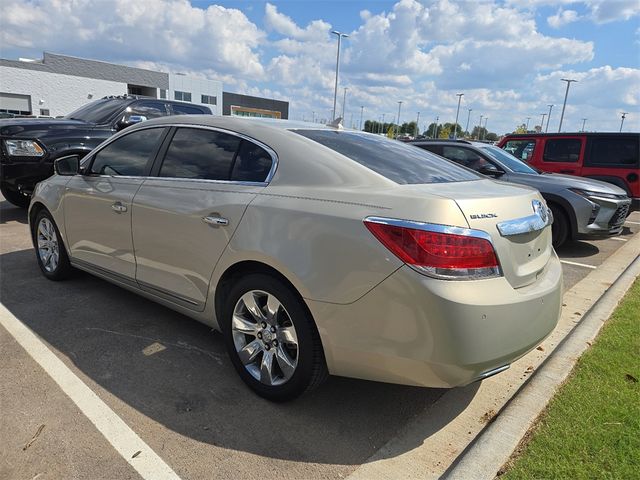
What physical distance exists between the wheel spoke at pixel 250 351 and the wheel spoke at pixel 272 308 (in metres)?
0.21

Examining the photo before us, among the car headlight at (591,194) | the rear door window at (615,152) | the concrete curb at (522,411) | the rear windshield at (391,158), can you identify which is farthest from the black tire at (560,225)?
the rear windshield at (391,158)

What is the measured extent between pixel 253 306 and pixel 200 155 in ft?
3.82

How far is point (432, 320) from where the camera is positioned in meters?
2.08

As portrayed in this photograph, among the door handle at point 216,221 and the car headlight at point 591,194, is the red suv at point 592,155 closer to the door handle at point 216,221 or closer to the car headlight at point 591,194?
the car headlight at point 591,194

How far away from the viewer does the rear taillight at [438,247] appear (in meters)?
2.10

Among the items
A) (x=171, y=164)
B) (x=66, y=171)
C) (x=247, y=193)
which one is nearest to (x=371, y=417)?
(x=247, y=193)

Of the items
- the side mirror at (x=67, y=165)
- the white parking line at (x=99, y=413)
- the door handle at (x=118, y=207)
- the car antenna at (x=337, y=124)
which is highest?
the car antenna at (x=337, y=124)

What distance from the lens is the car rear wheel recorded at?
4441 mm

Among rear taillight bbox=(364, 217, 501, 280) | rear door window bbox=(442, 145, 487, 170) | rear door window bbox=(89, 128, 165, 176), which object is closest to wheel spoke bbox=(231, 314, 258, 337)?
rear taillight bbox=(364, 217, 501, 280)

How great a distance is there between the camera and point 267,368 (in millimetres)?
2713

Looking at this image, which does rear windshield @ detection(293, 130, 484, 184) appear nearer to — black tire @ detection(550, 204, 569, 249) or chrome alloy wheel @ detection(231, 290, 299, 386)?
chrome alloy wheel @ detection(231, 290, 299, 386)

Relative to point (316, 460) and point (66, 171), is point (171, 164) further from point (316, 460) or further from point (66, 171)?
point (316, 460)

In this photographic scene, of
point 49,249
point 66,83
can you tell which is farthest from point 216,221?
point 66,83

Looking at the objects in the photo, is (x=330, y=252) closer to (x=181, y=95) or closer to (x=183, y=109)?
(x=183, y=109)
